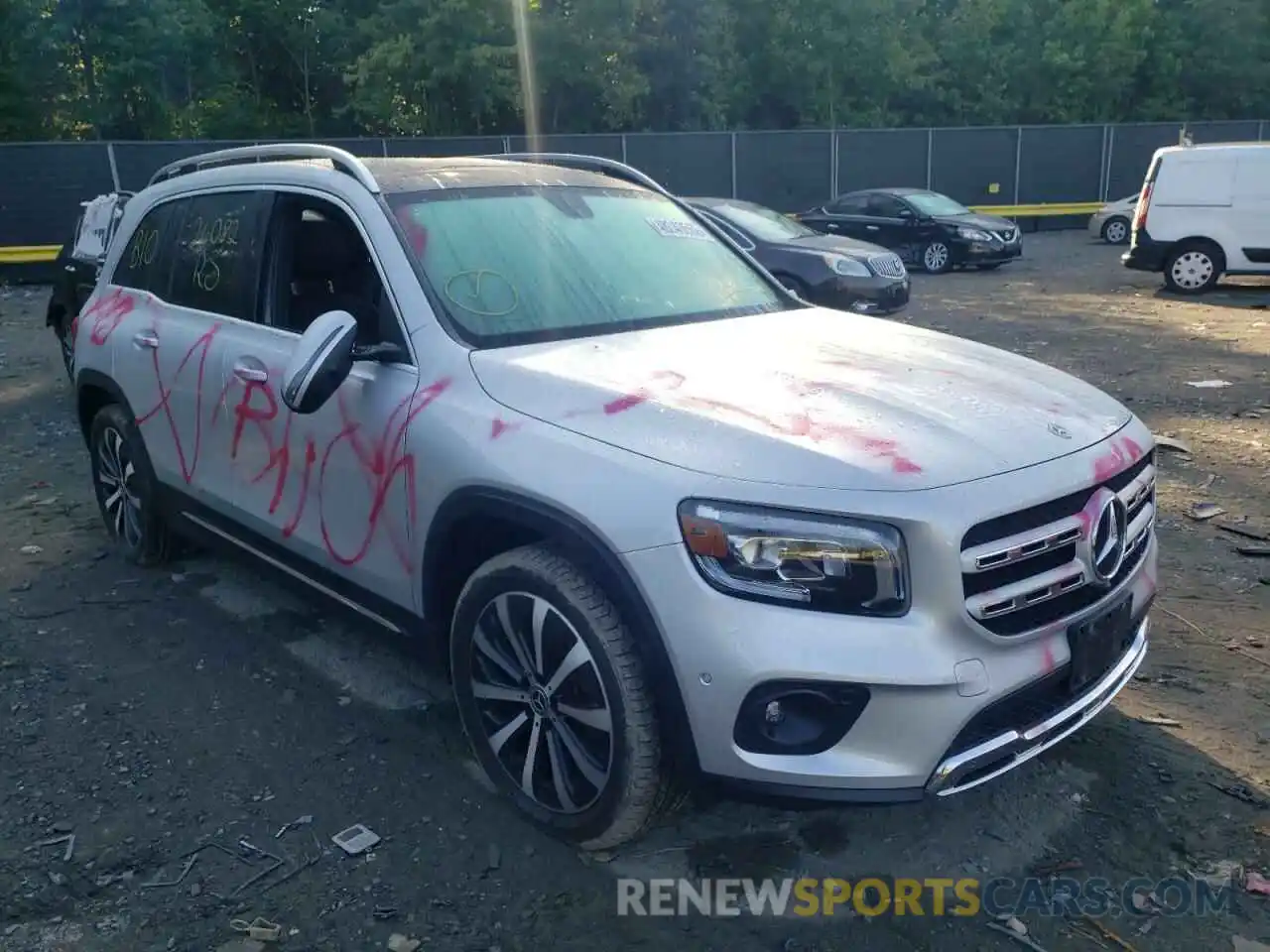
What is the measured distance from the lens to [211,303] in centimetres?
429

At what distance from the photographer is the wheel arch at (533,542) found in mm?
2576

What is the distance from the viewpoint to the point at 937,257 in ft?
62.6

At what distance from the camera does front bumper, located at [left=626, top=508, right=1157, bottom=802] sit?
95.2 inches

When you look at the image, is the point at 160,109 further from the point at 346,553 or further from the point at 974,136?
the point at 346,553

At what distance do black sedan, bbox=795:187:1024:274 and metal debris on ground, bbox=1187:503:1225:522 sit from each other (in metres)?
13.9

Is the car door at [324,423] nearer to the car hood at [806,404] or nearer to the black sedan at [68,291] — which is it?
the car hood at [806,404]

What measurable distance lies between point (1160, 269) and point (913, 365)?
13.1 metres

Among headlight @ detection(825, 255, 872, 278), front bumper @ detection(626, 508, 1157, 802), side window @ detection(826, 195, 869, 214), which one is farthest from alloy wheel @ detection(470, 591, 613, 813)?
side window @ detection(826, 195, 869, 214)

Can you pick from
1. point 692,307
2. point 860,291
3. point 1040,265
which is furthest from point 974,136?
point 692,307

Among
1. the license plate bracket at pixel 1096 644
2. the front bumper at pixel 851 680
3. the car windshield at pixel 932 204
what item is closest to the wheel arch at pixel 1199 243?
the car windshield at pixel 932 204

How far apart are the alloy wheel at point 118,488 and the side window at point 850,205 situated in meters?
16.5

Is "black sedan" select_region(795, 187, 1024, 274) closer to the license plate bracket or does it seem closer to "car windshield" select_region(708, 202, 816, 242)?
"car windshield" select_region(708, 202, 816, 242)

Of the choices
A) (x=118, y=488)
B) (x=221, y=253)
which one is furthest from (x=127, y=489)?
(x=221, y=253)

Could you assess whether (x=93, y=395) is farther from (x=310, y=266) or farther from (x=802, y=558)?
(x=802, y=558)
